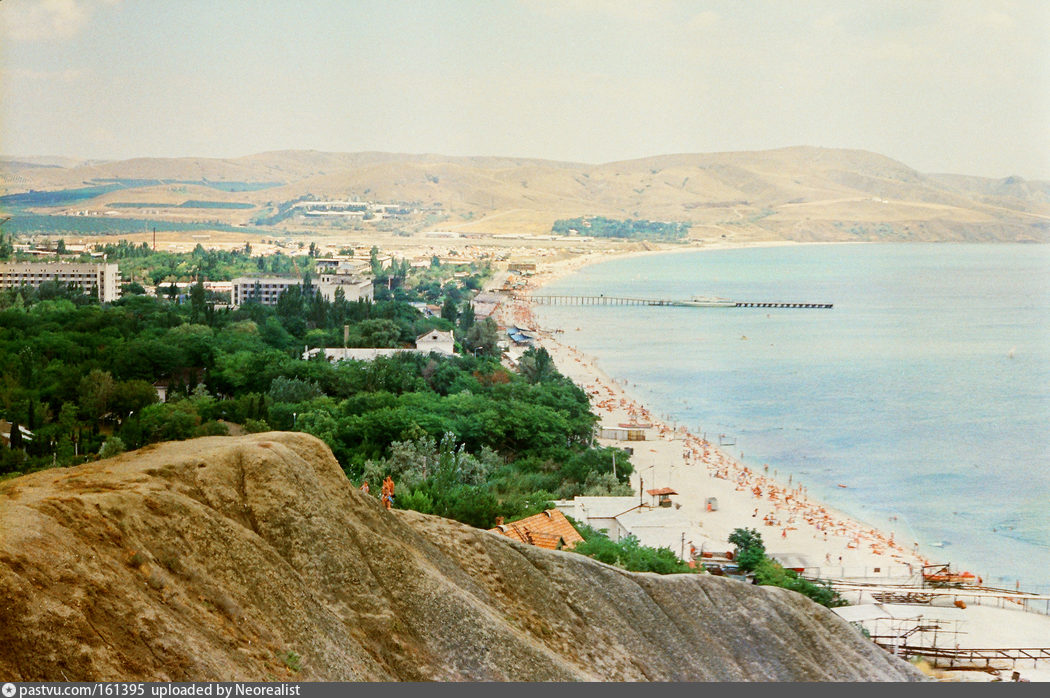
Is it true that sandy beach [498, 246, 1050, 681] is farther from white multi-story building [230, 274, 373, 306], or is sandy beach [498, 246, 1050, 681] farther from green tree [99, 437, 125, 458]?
white multi-story building [230, 274, 373, 306]

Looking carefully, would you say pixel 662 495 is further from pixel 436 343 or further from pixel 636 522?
pixel 436 343

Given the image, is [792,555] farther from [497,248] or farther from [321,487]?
[497,248]

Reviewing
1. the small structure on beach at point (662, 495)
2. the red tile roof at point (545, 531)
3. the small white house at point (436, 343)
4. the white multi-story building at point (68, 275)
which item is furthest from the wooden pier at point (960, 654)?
the white multi-story building at point (68, 275)

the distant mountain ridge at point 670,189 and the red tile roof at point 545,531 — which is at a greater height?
the distant mountain ridge at point 670,189

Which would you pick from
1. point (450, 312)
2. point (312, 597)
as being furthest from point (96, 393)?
point (450, 312)

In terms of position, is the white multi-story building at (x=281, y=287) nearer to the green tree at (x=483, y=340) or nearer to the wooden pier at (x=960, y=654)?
the green tree at (x=483, y=340)

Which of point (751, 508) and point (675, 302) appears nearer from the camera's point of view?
point (751, 508)

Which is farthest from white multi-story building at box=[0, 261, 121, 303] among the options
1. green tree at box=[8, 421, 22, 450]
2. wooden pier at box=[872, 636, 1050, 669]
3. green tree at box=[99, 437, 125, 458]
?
wooden pier at box=[872, 636, 1050, 669]
